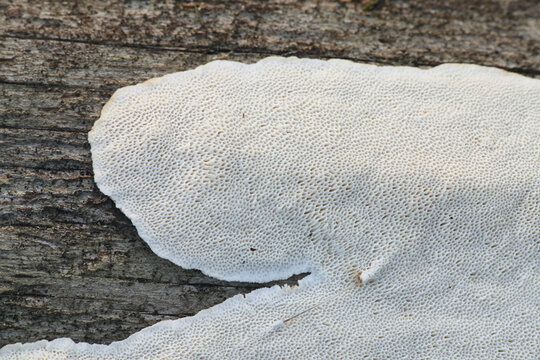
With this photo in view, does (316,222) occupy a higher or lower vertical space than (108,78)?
lower

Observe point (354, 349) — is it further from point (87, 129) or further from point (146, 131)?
point (87, 129)

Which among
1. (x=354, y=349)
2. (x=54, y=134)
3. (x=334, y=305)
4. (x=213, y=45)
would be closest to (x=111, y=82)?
(x=54, y=134)

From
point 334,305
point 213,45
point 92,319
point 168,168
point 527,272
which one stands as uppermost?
point 213,45

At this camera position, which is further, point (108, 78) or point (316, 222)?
point (108, 78)
